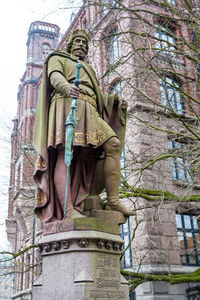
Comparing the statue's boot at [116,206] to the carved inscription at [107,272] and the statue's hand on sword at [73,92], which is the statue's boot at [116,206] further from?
the statue's hand on sword at [73,92]

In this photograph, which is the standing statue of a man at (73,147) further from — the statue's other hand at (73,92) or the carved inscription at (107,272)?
the carved inscription at (107,272)

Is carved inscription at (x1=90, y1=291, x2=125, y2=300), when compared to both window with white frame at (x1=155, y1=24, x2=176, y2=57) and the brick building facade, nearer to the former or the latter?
the brick building facade

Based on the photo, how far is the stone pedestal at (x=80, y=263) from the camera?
348 centimetres

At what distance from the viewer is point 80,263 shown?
3568mm

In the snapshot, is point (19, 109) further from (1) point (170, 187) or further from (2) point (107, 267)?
(2) point (107, 267)

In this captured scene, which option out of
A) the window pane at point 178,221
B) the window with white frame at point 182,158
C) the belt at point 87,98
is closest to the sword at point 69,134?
the belt at point 87,98

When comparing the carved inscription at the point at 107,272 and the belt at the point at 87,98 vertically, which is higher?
the belt at the point at 87,98

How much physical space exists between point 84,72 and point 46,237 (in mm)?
2150

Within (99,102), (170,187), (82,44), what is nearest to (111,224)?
(99,102)

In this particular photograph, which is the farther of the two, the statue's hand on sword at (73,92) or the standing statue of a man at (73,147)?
the standing statue of a man at (73,147)

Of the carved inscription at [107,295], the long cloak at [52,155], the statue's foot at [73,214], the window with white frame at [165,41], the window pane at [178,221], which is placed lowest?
the carved inscription at [107,295]

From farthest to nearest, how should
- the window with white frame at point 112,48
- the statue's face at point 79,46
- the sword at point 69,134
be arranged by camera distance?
the window with white frame at point 112,48 < the statue's face at point 79,46 < the sword at point 69,134

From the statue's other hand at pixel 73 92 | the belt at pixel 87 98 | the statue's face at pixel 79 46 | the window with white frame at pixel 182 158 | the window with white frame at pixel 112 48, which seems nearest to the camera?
the statue's other hand at pixel 73 92

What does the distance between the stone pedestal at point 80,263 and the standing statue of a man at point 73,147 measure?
0.26 meters
